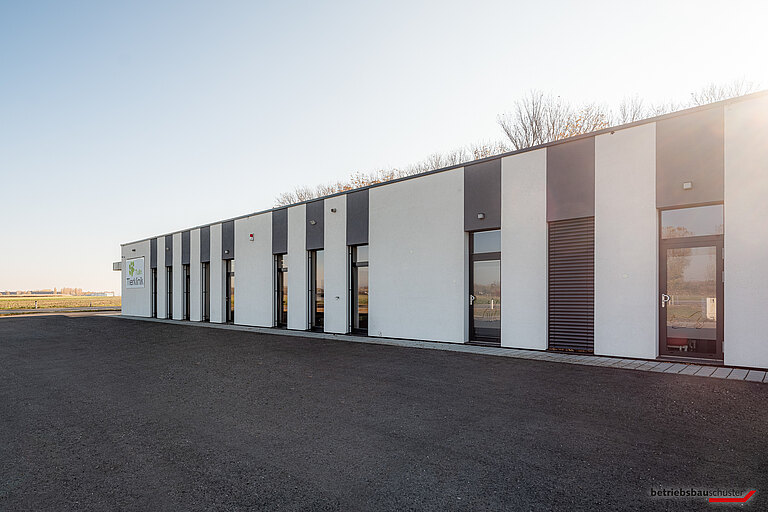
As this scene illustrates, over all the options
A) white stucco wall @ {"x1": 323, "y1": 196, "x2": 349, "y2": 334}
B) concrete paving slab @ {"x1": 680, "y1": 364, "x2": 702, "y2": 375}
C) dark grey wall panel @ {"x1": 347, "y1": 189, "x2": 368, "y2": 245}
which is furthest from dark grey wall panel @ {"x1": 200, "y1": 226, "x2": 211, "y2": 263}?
concrete paving slab @ {"x1": 680, "y1": 364, "x2": 702, "y2": 375}

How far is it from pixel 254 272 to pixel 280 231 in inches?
82.2

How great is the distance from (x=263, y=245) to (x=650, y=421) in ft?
43.1

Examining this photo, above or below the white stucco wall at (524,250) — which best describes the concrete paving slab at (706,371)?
below

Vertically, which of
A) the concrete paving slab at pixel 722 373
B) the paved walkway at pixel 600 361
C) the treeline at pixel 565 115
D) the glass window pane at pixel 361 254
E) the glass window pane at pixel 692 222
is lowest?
the paved walkway at pixel 600 361

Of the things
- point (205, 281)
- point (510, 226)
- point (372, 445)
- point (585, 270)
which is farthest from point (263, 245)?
point (372, 445)

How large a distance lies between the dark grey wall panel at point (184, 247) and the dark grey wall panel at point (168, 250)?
1.22 meters

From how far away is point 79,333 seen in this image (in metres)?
13.4

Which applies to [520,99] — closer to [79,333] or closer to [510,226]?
[510,226]

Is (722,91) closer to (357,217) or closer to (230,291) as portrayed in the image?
(357,217)

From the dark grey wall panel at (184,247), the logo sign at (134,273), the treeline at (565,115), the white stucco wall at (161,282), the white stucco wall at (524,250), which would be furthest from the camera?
the logo sign at (134,273)

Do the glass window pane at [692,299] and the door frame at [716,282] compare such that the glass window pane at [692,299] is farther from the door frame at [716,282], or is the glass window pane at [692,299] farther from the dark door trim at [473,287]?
the dark door trim at [473,287]

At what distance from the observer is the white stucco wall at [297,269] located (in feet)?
43.7

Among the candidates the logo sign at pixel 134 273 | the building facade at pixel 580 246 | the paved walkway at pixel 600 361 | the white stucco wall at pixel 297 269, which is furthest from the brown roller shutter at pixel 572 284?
the logo sign at pixel 134 273

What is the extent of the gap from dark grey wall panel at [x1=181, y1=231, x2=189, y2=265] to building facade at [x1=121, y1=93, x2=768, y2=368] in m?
8.72
